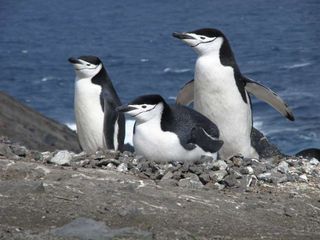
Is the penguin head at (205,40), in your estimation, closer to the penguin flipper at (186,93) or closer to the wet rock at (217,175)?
the penguin flipper at (186,93)

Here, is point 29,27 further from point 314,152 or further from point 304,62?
point 314,152

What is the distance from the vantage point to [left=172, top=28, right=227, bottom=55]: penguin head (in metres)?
8.98

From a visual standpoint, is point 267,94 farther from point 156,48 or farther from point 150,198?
point 156,48

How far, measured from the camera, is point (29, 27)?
46.9m

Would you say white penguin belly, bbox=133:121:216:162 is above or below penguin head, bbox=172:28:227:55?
below

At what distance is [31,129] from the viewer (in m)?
11.5

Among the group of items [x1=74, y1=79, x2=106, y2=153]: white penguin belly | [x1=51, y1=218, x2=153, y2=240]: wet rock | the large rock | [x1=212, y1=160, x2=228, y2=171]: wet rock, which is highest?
[x1=51, y1=218, x2=153, y2=240]: wet rock

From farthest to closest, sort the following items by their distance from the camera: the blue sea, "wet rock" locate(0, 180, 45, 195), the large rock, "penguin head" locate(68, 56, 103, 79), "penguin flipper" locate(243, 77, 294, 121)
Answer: the blue sea
the large rock
"penguin head" locate(68, 56, 103, 79)
"penguin flipper" locate(243, 77, 294, 121)
"wet rock" locate(0, 180, 45, 195)

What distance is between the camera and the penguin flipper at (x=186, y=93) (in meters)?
9.61

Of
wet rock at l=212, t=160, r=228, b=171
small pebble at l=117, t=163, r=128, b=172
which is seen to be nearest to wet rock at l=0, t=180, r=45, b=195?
small pebble at l=117, t=163, r=128, b=172

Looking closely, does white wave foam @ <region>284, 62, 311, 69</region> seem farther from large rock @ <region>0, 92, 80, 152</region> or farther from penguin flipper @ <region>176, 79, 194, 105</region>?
penguin flipper @ <region>176, 79, 194, 105</region>

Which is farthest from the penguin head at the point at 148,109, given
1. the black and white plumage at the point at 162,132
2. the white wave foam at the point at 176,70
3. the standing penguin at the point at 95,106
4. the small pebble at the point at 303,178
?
the white wave foam at the point at 176,70

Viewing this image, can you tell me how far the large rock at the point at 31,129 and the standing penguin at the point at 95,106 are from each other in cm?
130

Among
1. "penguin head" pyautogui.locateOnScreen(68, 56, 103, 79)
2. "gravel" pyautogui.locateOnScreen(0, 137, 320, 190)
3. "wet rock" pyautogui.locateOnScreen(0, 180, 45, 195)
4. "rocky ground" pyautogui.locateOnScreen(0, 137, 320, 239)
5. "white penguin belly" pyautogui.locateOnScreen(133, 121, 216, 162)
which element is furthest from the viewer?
"penguin head" pyautogui.locateOnScreen(68, 56, 103, 79)
